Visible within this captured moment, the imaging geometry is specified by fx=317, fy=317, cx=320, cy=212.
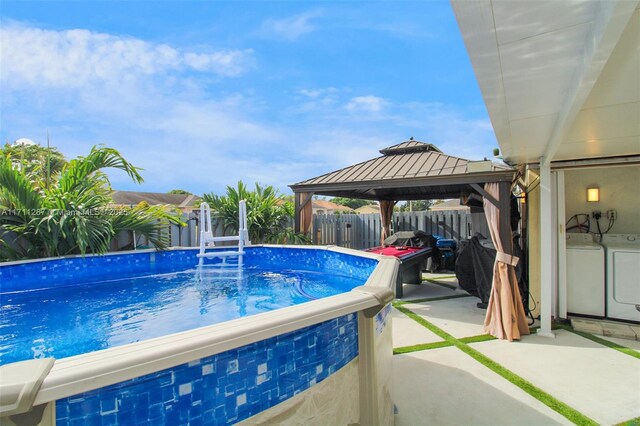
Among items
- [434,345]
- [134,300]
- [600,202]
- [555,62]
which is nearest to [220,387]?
[555,62]

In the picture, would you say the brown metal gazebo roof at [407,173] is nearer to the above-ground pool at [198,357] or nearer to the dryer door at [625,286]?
Answer: the dryer door at [625,286]

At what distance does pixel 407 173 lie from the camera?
22.3 feet

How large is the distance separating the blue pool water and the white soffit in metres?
2.91

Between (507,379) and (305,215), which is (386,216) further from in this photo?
(507,379)

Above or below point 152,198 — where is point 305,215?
below

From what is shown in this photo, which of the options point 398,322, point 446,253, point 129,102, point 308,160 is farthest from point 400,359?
point 308,160

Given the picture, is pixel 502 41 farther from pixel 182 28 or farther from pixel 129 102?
pixel 129 102

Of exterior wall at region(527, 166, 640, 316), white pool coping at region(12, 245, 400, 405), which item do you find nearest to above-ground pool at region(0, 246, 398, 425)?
white pool coping at region(12, 245, 400, 405)

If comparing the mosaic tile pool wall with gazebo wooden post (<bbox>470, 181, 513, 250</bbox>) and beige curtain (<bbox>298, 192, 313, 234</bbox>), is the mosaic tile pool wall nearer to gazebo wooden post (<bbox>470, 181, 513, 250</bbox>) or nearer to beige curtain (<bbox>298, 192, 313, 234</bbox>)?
gazebo wooden post (<bbox>470, 181, 513, 250</bbox>)

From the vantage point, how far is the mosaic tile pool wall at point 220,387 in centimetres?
109

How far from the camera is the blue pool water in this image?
3.39 metres

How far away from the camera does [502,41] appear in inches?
67.6

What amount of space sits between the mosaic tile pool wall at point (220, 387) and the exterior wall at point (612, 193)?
20.4ft

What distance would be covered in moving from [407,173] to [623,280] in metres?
3.88
